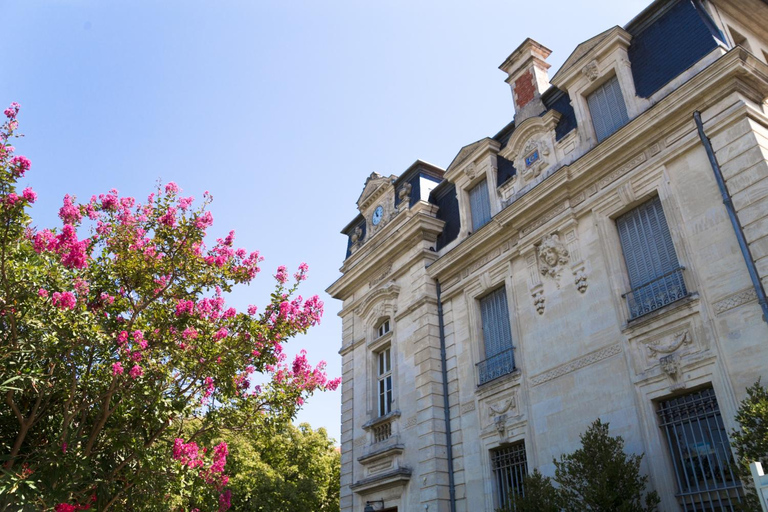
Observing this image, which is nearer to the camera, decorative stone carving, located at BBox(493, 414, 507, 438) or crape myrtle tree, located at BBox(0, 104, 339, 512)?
crape myrtle tree, located at BBox(0, 104, 339, 512)

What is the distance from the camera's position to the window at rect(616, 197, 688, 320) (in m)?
10.0

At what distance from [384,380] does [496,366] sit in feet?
13.9

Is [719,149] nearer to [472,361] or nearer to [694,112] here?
[694,112]

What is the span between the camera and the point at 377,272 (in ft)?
58.2

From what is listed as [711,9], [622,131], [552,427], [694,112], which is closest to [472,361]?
[552,427]

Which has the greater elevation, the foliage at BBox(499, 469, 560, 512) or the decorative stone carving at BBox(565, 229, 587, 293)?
the decorative stone carving at BBox(565, 229, 587, 293)

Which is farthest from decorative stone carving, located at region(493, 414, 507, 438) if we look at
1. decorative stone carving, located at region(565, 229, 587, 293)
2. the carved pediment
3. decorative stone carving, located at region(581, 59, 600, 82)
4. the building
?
the carved pediment

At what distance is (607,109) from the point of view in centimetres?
1219

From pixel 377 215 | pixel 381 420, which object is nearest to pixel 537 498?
pixel 381 420

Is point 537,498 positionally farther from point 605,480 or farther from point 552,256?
point 552,256

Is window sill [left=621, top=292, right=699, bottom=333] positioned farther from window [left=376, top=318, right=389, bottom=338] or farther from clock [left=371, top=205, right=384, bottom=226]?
clock [left=371, top=205, right=384, bottom=226]

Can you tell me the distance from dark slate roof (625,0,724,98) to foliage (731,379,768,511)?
237 inches

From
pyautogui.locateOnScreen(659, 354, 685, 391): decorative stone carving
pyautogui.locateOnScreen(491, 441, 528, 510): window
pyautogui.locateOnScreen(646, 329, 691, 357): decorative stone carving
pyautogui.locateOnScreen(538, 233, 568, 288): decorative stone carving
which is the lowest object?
pyautogui.locateOnScreen(491, 441, 528, 510): window

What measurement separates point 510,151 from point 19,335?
10.6 meters
